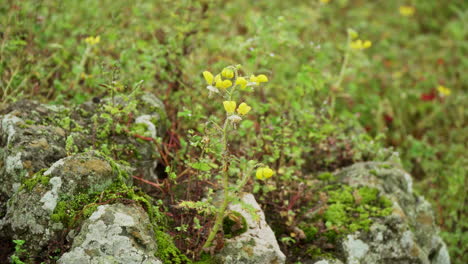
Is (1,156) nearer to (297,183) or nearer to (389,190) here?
(297,183)

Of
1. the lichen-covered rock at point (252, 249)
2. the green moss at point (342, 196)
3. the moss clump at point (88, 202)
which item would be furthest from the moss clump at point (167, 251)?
the green moss at point (342, 196)

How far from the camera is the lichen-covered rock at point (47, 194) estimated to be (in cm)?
267

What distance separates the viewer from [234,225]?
315cm

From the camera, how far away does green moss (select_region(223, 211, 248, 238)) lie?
10.2 ft

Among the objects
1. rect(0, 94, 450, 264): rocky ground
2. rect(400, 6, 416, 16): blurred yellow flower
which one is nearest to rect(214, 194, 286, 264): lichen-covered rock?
rect(0, 94, 450, 264): rocky ground

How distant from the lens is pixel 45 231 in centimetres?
267

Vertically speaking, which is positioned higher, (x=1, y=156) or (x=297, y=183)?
(x=1, y=156)

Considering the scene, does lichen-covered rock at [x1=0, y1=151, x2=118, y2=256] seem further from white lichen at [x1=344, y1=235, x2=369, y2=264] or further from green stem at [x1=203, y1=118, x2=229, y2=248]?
white lichen at [x1=344, y1=235, x2=369, y2=264]

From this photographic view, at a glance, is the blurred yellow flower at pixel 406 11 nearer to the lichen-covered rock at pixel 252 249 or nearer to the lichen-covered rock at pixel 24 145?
the lichen-covered rock at pixel 252 249

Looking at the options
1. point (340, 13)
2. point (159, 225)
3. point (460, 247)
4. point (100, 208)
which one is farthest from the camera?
point (340, 13)

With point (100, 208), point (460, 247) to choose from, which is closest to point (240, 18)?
point (460, 247)

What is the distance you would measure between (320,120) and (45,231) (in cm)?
321

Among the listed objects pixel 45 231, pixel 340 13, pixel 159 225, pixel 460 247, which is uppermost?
pixel 45 231

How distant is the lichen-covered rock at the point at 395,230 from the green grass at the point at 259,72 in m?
0.39
